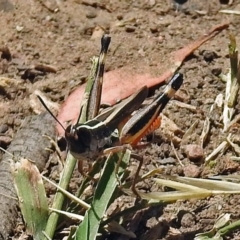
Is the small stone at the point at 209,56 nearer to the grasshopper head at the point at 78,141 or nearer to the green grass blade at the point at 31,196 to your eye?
the grasshopper head at the point at 78,141

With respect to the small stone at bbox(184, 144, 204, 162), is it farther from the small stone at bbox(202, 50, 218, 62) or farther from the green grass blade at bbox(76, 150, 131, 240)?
the small stone at bbox(202, 50, 218, 62)

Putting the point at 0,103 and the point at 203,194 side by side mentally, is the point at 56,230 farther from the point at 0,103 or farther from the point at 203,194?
the point at 0,103

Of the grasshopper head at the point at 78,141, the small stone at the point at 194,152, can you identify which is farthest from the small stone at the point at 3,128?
the small stone at the point at 194,152

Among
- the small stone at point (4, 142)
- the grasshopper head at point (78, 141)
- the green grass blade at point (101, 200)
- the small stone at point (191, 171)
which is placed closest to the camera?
the green grass blade at point (101, 200)

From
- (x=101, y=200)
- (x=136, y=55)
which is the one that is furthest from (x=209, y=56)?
(x=101, y=200)

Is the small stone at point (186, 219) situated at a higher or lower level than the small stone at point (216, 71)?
lower

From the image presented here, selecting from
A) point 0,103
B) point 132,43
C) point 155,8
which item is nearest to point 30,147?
point 0,103

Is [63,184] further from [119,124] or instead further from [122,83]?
[122,83]

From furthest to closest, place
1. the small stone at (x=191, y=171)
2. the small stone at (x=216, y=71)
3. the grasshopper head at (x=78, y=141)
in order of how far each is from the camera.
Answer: the small stone at (x=216, y=71) < the small stone at (x=191, y=171) < the grasshopper head at (x=78, y=141)
